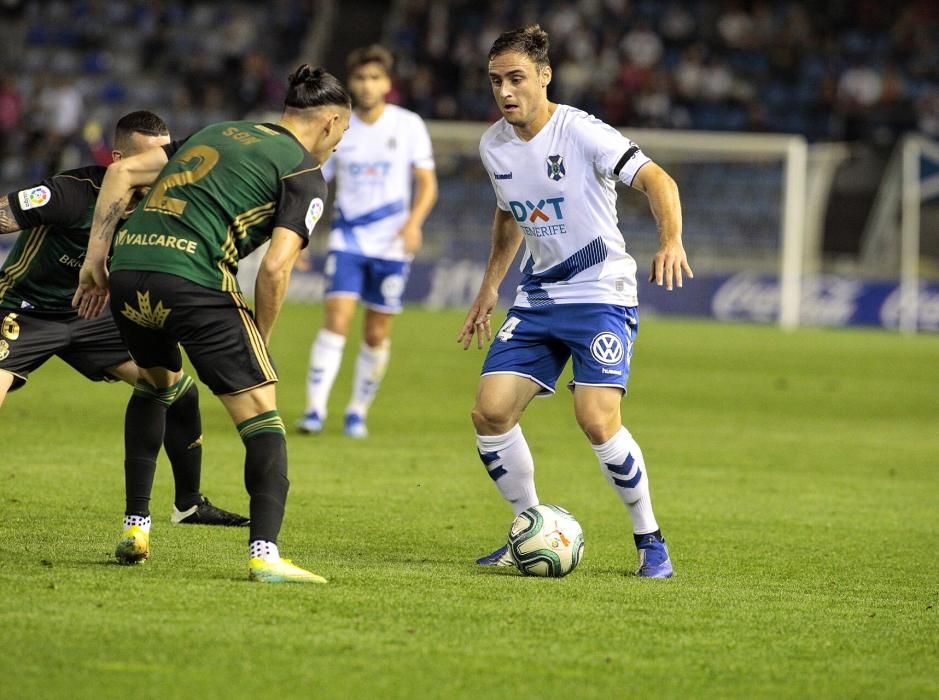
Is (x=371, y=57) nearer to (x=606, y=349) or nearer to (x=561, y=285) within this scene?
(x=561, y=285)

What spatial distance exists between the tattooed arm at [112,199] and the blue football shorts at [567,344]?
5.38ft

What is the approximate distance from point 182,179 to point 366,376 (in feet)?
19.8

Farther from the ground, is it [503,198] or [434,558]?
[503,198]

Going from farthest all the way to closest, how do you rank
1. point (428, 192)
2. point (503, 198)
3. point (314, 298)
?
1. point (314, 298)
2. point (428, 192)
3. point (503, 198)

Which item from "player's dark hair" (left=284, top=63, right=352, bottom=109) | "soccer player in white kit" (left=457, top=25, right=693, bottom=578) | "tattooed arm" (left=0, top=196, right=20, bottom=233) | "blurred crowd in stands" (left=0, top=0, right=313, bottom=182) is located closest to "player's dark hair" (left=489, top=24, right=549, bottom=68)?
"soccer player in white kit" (left=457, top=25, right=693, bottom=578)

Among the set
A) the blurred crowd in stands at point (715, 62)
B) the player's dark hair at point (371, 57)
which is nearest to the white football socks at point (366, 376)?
the player's dark hair at point (371, 57)

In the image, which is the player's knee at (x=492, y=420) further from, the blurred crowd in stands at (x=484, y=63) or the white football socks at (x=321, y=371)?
the blurred crowd in stands at (x=484, y=63)

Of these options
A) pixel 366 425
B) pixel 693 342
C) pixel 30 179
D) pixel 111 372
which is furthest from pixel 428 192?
pixel 30 179

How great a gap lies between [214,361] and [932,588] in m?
3.17

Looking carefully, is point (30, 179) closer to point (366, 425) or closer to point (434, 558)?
point (366, 425)

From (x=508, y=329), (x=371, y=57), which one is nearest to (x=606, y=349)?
(x=508, y=329)

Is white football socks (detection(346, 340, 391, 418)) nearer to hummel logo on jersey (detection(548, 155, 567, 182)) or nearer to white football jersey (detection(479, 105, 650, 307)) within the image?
white football jersey (detection(479, 105, 650, 307))

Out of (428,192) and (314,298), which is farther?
(314,298)

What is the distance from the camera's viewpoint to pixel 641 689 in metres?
4.45
